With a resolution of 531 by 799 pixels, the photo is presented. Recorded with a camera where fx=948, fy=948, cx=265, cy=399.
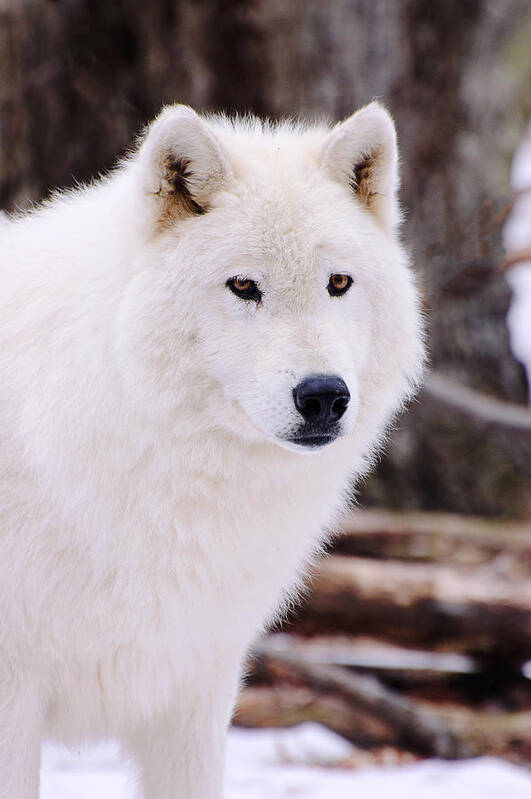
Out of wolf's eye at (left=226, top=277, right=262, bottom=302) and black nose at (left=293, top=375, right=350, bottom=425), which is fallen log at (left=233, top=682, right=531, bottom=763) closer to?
black nose at (left=293, top=375, right=350, bottom=425)

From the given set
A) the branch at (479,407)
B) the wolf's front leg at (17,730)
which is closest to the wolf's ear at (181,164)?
the wolf's front leg at (17,730)

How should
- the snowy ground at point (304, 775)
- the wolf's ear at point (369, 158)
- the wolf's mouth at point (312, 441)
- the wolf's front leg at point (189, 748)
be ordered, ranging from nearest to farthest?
the wolf's mouth at point (312, 441), the wolf's ear at point (369, 158), the wolf's front leg at point (189, 748), the snowy ground at point (304, 775)

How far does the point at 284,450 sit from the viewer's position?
9.85ft

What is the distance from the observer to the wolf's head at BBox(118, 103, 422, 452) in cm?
277

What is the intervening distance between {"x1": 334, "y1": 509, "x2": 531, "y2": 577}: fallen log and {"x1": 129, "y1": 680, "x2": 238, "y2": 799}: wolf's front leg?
8.51 ft

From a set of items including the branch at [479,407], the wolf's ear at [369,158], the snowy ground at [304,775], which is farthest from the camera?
the branch at [479,407]

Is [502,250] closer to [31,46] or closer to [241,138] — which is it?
[31,46]

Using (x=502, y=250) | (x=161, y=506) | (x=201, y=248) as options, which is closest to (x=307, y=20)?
(x=502, y=250)

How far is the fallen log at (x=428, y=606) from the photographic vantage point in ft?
18.0

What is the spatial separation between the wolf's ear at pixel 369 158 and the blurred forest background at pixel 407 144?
294 centimetres

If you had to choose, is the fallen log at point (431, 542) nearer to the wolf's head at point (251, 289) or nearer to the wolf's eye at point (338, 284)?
the wolf's head at point (251, 289)

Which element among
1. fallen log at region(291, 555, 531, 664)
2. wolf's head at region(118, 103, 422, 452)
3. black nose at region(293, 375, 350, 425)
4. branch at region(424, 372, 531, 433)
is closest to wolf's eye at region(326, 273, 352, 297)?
wolf's head at region(118, 103, 422, 452)

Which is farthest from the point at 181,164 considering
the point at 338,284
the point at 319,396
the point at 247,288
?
the point at 319,396

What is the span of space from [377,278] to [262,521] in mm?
879
